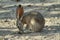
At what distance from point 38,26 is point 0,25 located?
197 centimetres

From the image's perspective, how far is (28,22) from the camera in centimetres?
801

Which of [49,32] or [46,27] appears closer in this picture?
[49,32]

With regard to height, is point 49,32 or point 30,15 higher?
point 30,15

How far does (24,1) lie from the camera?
17094 millimetres

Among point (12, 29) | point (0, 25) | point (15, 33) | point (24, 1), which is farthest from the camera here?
point (24, 1)

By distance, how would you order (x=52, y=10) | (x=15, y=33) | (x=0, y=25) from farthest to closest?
(x=52, y=10), (x=0, y=25), (x=15, y=33)

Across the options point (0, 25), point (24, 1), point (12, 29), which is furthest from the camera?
point (24, 1)

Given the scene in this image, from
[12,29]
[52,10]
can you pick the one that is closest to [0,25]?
[12,29]

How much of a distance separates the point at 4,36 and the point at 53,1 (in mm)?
9864

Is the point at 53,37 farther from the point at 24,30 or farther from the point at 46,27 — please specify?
the point at 46,27

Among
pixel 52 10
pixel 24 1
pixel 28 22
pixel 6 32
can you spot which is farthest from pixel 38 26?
pixel 24 1

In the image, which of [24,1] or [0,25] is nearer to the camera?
[0,25]

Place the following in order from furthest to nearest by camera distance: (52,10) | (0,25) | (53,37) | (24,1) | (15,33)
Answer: (24,1) → (52,10) → (0,25) → (15,33) → (53,37)

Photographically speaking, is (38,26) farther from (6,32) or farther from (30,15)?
(6,32)
